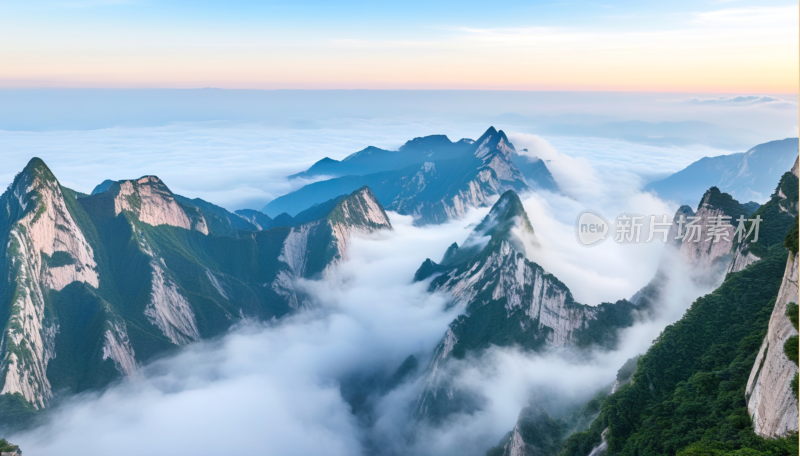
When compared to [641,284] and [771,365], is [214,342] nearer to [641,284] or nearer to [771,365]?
[641,284]

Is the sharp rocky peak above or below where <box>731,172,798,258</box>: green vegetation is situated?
below

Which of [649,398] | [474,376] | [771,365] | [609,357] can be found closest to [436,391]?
[474,376]

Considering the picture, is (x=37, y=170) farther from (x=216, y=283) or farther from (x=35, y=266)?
(x=216, y=283)

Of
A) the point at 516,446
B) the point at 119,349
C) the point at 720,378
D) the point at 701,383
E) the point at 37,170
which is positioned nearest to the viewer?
the point at 720,378

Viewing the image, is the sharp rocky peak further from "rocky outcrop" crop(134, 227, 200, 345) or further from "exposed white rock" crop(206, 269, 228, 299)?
"rocky outcrop" crop(134, 227, 200, 345)

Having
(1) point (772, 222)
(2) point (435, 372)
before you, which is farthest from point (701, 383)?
(2) point (435, 372)

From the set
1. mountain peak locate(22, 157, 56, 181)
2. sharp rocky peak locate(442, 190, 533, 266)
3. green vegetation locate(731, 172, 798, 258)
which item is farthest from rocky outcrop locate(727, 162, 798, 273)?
mountain peak locate(22, 157, 56, 181)
